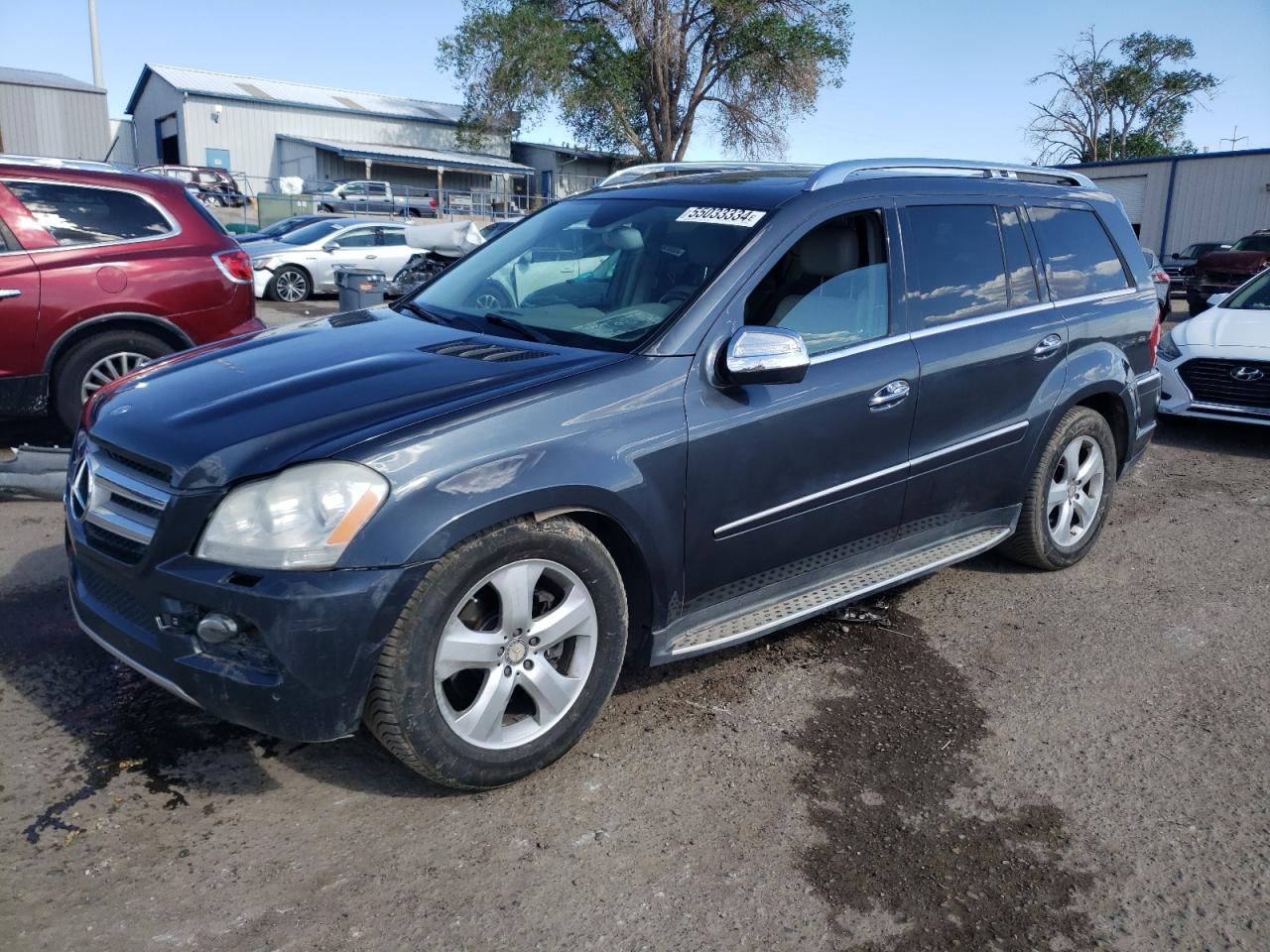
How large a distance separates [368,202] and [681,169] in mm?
31124

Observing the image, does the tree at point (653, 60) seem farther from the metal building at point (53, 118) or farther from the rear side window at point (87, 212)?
the rear side window at point (87, 212)

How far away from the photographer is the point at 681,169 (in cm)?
446

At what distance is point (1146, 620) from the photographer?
14.3 ft

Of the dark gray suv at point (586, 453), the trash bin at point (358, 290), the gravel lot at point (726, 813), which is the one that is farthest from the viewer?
the trash bin at point (358, 290)

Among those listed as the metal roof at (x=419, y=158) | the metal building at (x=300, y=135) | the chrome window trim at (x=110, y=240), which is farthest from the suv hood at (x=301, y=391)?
the metal roof at (x=419, y=158)

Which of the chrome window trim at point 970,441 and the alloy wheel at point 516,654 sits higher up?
the chrome window trim at point 970,441

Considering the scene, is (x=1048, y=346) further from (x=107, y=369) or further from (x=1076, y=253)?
(x=107, y=369)

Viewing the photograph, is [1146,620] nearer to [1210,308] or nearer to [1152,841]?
[1152,841]

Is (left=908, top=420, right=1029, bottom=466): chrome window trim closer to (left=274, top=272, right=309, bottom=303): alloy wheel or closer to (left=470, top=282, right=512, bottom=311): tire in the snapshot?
(left=470, top=282, right=512, bottom=311): tire

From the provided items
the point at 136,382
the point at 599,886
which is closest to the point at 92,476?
the point at 136,382

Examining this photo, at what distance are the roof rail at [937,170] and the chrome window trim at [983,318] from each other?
616 millimetres

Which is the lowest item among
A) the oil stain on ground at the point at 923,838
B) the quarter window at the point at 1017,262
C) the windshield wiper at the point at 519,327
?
the oil stain on ground at the point at 923,838

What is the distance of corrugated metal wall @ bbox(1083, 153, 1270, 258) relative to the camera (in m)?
34.2

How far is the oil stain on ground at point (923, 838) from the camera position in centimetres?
244
